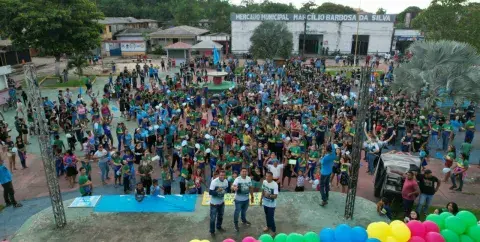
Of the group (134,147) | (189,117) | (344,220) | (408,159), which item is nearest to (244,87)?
(189,117)

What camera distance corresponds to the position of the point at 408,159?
9.96 m

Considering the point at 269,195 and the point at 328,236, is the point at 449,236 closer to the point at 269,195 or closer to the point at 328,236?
the point at 328,236

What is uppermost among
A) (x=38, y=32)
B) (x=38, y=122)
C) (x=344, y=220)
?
(x=38, y=32)

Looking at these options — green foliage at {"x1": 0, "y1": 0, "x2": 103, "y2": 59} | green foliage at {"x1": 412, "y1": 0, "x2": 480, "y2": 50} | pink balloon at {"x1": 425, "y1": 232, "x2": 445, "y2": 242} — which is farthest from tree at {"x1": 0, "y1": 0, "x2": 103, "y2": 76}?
pink balloon at {"x1": 425, "y1": 232, "x2": 445, "y2": 242}

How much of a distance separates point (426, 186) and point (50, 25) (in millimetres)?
26159

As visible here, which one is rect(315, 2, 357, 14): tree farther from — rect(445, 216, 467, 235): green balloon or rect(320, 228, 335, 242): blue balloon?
rect(320, 228, 335, 242): blue balloon

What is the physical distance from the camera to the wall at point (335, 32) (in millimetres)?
41969

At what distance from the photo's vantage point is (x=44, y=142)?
24.9ft

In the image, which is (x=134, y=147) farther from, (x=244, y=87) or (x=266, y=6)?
Answer: (x=266, y=6)

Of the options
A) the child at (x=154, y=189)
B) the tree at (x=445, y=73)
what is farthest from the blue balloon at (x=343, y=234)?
the tree at (x=445, y=73)

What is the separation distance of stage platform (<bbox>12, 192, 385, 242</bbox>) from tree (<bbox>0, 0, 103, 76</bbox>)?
68.8 feet

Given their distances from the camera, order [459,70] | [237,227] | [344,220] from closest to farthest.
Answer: [237,227] → [344,220] → [459,70]

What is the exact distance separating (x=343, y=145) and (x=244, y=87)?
11.1 m

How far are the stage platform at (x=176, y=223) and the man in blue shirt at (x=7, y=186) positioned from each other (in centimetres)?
175
